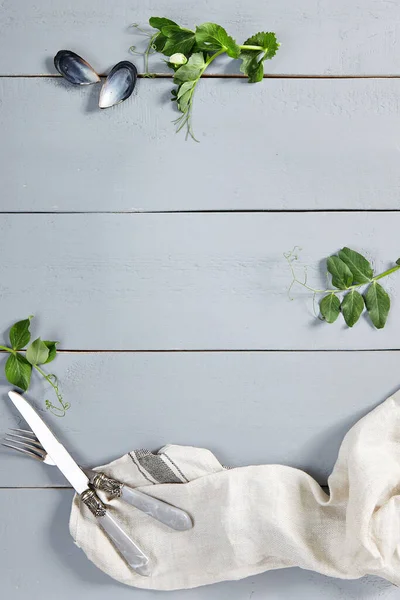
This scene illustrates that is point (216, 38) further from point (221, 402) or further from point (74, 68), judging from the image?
point (221, 402)

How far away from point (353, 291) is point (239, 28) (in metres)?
0.33

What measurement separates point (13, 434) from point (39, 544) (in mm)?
147

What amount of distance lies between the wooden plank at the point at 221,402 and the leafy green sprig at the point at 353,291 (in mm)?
52

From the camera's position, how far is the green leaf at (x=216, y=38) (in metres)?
0.64

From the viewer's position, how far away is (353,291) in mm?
702

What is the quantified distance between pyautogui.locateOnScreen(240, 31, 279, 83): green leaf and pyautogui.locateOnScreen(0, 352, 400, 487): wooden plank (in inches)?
12.6

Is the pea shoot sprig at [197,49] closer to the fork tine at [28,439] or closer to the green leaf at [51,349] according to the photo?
the green leaf at [51,349]

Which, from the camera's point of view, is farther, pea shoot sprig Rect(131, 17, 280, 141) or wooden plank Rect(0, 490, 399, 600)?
wooden plank Rect(0, 490, 399, 600)

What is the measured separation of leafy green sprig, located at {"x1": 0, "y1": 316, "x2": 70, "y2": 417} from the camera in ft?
2.31

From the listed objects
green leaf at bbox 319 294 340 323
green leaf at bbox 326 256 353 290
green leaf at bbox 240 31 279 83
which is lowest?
green leaf at bbox 319 294 340 323

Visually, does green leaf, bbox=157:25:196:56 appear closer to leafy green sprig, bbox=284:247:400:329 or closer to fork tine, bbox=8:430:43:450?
leafy green sprig, bbox=284:247:400:329

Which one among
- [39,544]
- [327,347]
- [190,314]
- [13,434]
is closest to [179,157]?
[190,314]

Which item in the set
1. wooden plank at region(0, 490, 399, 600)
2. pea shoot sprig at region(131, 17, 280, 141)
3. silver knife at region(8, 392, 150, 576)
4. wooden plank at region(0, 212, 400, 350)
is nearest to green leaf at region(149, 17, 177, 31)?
pea shoot sprig at region(131, 17, 280, 141)

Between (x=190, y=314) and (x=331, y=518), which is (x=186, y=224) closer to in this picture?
(x=190, y=314)
